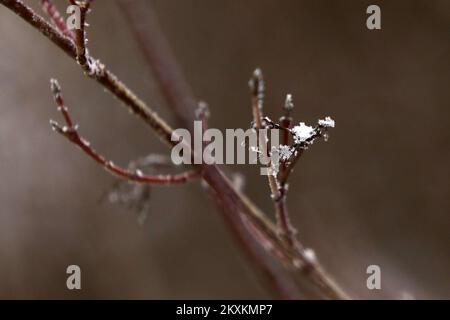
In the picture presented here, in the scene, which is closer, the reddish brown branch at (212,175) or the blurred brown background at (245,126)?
the reddish brown branch at (212,175)

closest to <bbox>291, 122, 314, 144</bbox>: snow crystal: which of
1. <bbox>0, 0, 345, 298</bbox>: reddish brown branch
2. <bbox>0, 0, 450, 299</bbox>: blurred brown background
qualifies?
<bbox>0, 0, 345, 298</bbox>: reddish brown branch

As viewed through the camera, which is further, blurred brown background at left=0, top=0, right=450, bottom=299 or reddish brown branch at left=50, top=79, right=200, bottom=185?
blurred brown background at left=0, top=0, right=450, bottom=299

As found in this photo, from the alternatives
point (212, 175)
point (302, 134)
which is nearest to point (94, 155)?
point (212, 175)

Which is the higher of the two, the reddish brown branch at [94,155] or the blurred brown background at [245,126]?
the blurred brown background at [245,126]

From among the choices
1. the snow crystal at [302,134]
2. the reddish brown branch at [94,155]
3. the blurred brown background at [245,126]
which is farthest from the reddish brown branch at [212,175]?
the blurred brown background at [245,126]

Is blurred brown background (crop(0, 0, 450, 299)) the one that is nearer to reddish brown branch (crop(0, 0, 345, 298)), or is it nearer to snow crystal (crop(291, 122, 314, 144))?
reddish brown branch (crop(0, 0, 345, 298))

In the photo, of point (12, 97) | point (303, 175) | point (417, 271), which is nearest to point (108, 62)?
point (12, 97)

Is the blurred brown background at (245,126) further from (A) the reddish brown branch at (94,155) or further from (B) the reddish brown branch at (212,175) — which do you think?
(A) the reddish brown branch at (94,155)

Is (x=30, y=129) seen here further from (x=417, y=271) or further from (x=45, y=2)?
(x=45, y=2)
